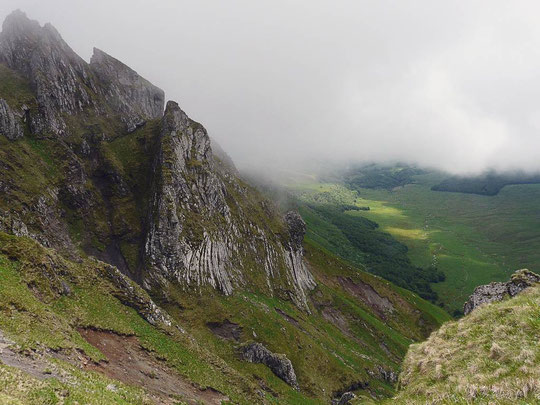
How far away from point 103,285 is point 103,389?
2801 cm

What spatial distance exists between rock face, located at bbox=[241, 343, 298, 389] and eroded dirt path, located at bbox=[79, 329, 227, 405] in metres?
21.5

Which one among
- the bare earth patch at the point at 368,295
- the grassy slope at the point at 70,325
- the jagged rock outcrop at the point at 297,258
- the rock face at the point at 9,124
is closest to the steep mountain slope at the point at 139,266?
the grassy slope at the point at 70,325

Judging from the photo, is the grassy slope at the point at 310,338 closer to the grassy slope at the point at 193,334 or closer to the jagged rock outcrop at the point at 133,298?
the grassy slope at the point at 193,334

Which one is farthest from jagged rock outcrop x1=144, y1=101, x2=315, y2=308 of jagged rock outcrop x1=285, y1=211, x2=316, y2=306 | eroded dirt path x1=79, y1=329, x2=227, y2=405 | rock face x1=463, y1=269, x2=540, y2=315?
rock face x1=463, y1=269, x2=540, y2=315

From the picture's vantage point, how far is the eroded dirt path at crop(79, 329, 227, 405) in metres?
34.7

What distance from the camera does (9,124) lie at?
3078 inches

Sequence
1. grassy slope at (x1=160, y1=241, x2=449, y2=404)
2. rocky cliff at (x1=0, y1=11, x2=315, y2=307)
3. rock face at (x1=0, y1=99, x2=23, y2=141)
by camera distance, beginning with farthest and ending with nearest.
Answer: rocky cliff at (x1=0, y1=11, x2=315, y2=307)
rock face at (x1=0, y1=99, x2=23, y2=141)
grassy slope at (x1=160, y1=241, x2=449, y2=404)

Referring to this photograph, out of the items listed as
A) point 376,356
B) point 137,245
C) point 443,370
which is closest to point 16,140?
point 137,245

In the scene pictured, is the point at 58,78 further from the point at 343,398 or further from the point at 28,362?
the point at 343,398

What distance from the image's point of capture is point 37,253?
1634 inches

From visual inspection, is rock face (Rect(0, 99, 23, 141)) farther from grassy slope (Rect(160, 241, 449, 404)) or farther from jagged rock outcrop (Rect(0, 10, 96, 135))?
grassy slope (Rect(160, 241, 449, 404))

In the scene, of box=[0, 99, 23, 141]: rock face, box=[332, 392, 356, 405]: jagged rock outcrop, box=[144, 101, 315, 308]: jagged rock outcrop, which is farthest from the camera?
box=[144, 101, 315, 308]: jagged rock outcrop

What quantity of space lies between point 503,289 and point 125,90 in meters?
128

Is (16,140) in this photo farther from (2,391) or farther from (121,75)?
(2,391)
